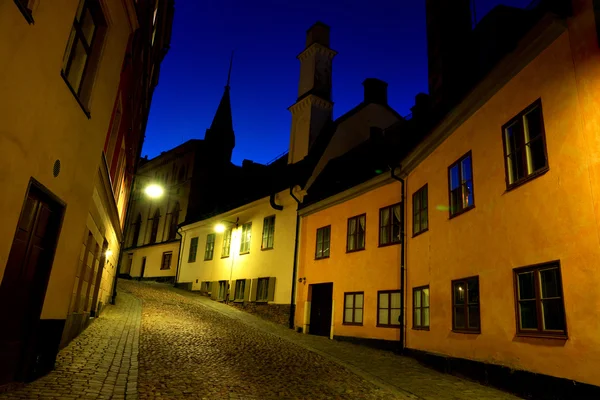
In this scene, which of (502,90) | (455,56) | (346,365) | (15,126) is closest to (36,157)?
(15,126)

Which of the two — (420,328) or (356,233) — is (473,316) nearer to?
(420,328)

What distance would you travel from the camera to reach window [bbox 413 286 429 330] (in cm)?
1225

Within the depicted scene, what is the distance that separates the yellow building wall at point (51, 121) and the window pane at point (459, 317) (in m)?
8.72

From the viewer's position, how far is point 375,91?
2498 centimetres

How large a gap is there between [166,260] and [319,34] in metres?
21.8

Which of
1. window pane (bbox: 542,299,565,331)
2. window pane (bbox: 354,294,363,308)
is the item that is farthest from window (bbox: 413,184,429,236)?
window pane (bbox: 542,299,565,331)

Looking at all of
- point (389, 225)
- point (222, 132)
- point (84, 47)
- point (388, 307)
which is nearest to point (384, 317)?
point (388, 307)

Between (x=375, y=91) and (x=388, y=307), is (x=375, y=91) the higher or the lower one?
the higher one

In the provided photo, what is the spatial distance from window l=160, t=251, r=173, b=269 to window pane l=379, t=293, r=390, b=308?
23868mm

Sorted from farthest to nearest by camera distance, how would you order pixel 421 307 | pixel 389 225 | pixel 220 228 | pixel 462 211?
pixel 220 228 < pixel 389 225 < pixel 421 307 < pixel 462 211

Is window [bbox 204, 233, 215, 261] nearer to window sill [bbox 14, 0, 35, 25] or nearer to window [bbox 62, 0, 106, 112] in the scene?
window [bbox 62, 0, 106, 112]

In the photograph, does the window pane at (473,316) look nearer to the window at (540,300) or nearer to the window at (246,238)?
the window at (540,300)

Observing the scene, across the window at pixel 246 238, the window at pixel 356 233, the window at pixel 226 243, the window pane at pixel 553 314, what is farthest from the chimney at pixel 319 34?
the window pane at pixel 553 314

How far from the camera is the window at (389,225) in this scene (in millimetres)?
14742
